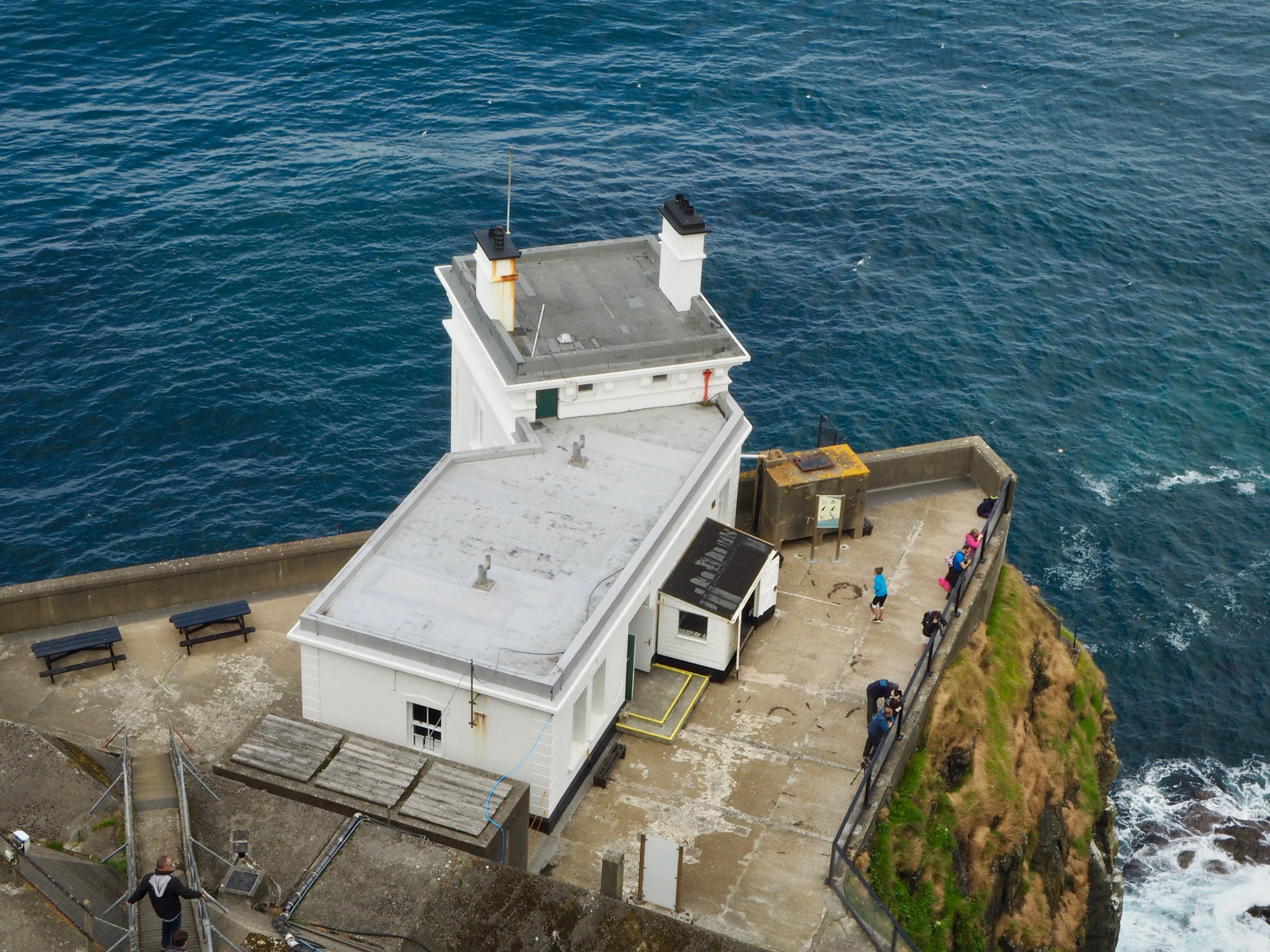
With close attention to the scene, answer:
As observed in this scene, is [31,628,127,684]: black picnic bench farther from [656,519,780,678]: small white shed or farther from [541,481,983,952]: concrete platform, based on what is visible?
[656,519,780,678]: small white shed

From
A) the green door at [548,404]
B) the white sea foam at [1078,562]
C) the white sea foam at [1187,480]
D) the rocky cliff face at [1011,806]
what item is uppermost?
the green door at [548,404]

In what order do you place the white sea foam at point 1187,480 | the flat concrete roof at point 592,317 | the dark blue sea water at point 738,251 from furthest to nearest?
the white sea foam at point 1187,480, the dark blue sea water at point 738,251, the flat concrete roof at point 592,317

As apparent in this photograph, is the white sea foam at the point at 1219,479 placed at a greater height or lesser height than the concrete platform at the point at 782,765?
lesser

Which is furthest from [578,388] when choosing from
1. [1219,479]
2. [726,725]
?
[1219,479]

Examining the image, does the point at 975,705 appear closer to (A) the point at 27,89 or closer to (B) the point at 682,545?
(B) the point at 682,545

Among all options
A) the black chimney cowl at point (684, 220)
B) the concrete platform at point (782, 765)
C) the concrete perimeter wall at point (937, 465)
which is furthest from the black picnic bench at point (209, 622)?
the concrete perimeter wall at point (937, 465)

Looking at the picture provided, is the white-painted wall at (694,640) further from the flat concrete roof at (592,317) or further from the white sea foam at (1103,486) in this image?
the white sea foam at (1103,486)


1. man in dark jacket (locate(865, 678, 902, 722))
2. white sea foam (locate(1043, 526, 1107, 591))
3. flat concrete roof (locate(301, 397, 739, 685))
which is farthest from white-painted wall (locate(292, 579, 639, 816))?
white sea foam (locate(1043, 526, 1107, 591))

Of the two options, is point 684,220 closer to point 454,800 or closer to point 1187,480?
point 454,800
